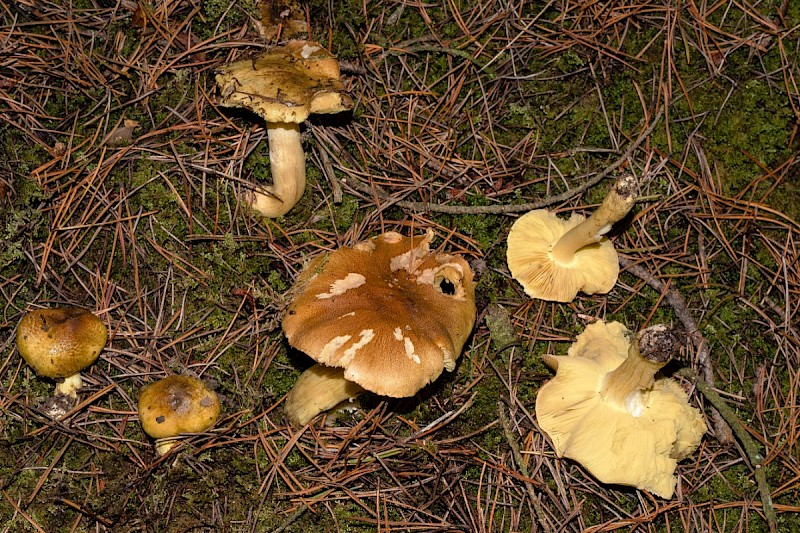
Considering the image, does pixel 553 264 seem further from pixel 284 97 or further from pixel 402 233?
pixel 284 97

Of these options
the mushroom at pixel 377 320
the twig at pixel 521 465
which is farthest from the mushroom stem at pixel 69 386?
the twig at pixel 521 465

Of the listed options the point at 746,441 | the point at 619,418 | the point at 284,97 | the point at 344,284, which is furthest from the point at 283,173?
the point at 746,441

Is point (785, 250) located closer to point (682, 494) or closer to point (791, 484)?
point (791, 484)

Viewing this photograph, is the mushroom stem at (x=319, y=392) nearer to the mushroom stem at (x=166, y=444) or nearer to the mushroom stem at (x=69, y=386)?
the mushroom stem at (x=166, y=444)

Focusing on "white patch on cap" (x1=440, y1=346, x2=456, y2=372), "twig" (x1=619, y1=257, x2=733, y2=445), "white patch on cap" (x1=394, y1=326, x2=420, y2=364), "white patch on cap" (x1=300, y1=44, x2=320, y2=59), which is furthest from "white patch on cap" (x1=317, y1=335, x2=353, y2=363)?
"twig" (x1=619, y1=257, x2=733, y2=445)

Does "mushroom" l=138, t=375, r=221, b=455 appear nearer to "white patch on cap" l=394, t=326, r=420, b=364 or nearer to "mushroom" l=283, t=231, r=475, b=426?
"mushroom" l=283, t=231, r=475, b=426
